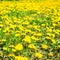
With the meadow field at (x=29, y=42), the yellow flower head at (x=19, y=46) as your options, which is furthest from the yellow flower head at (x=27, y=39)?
the yellow flower head at (x=19, y=46)

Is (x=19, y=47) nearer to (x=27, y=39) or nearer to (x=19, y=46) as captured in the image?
(x=19, y=46)

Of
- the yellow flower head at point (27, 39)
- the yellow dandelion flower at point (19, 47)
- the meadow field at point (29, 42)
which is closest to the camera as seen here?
the meadow field at point (29, 42)

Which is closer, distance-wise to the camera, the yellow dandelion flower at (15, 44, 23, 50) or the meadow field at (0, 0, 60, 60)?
the meadow field at (0, 0, 60, 60)

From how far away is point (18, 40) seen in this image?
556 centimetres

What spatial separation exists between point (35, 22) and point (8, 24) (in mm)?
1060

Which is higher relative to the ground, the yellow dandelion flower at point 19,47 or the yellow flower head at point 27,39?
the yellow flower head at point 27,39

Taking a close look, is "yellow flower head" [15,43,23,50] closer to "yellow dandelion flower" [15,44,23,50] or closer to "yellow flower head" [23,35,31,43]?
"yellow dandelion flower" [15,44,23,50]

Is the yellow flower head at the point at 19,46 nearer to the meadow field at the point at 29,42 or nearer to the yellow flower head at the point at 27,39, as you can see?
the meadow field at the point at 29,42

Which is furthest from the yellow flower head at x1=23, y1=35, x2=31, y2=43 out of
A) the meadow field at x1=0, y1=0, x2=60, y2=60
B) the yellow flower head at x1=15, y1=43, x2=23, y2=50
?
the yellow flower head at x1=15, y1=43, x2=23, y2=50

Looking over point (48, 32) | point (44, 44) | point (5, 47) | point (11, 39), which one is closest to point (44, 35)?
point (48, 32)

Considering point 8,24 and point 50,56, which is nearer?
point 50,56

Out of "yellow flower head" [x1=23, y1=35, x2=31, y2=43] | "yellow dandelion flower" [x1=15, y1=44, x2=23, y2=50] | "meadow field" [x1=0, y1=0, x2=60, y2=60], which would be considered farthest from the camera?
"yellow flower head" [x1=23, y1=35, x2=31, y2=43]

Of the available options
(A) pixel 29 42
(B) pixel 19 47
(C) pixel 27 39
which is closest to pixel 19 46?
(B) pixel 19 47

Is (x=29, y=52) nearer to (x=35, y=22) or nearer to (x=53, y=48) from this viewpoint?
(x=53, y=48)
